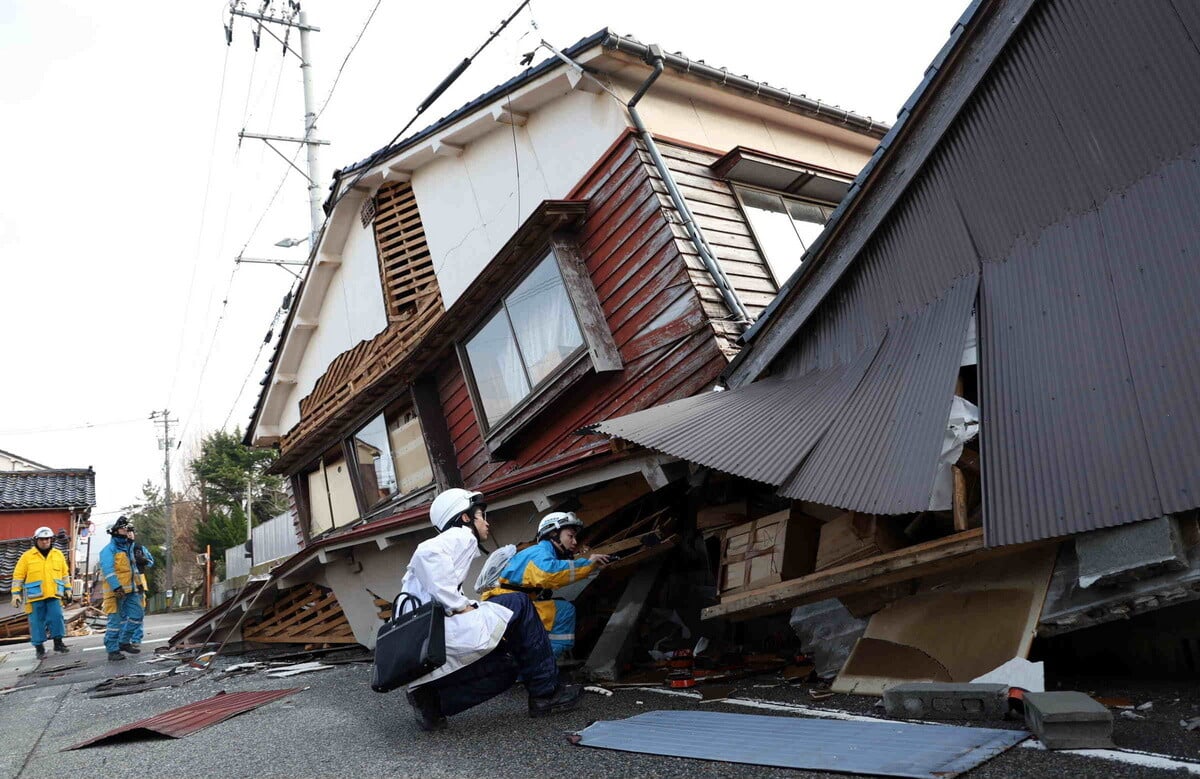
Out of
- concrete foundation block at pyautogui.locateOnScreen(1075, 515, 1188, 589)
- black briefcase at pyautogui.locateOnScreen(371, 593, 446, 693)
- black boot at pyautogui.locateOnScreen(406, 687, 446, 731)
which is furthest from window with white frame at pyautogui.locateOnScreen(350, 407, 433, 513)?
concrete foundation block at pyautogui.locateOnScreen(1075, 515, 1188, 589)

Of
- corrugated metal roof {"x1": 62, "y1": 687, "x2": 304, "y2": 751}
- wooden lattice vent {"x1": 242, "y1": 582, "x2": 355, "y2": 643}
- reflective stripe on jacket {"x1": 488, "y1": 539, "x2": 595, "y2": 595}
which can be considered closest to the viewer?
reflective stripe on jacket {"x1": 488, "y1": 539, "x2": 595, "y2": 595}

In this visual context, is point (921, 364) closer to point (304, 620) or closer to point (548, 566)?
point (548, 566)

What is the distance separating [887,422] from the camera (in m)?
4.81

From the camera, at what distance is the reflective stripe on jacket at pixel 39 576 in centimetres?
1233

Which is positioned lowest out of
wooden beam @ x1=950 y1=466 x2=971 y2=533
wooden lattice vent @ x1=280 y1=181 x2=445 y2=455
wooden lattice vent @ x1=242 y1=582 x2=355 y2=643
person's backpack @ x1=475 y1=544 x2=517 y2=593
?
wooden beam @ x1=950 y1=466 x2=971 y2=533

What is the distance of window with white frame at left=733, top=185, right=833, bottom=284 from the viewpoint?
9172mm

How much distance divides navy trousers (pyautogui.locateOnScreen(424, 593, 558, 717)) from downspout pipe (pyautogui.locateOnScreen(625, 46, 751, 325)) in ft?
11.9

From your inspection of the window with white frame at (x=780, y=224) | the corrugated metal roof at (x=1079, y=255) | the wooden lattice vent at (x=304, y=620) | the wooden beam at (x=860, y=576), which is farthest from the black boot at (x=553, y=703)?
the wooden lattice vent at (x=304, y=620)

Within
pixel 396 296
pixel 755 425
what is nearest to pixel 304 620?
pixel 396 296

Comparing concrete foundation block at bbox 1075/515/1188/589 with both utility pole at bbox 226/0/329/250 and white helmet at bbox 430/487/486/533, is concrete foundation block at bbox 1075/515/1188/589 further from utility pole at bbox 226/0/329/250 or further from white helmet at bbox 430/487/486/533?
utility pole at bbox 226/0/329/250

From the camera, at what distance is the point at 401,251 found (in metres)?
11.7

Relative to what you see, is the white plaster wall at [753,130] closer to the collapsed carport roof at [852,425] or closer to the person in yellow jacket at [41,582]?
the collapsed carport roof at [852,425]

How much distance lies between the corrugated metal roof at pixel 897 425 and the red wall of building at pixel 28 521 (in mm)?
30358

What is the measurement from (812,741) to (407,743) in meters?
2.55
